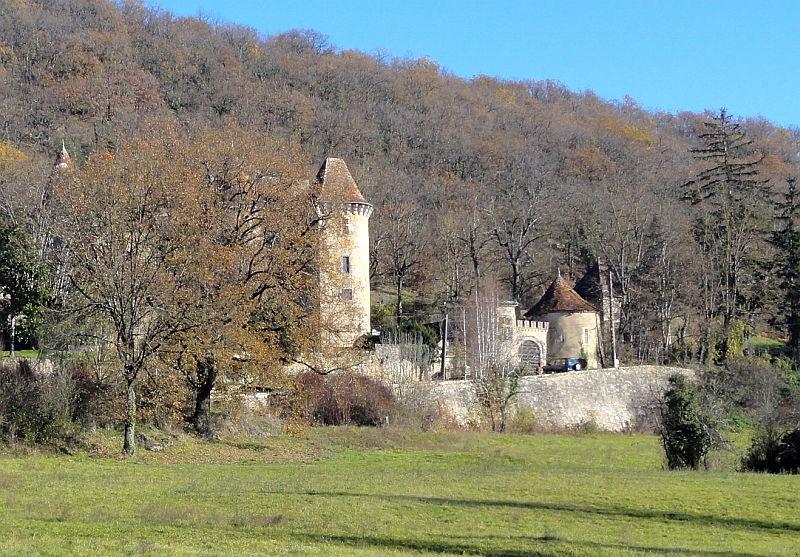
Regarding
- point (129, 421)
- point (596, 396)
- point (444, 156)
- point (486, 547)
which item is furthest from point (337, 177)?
point (444, 156)

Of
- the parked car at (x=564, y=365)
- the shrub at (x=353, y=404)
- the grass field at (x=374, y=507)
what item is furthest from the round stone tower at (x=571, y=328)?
the grass field at (x=374, y=507)

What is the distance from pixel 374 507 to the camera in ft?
48.9

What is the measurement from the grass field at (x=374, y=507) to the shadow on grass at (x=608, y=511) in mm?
35

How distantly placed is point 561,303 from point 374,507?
39.4m

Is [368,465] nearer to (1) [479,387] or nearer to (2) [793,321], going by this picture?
(1) [479,387]

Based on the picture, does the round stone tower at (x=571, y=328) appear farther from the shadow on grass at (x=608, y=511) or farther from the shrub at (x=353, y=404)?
the shadow on grass at (x=608, y=511)

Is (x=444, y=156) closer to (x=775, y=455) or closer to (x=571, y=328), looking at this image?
(x=571, y=328)

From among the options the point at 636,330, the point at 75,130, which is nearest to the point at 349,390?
the point at 636,330

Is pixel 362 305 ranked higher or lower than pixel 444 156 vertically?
lower

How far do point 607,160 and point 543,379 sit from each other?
68.8 meters

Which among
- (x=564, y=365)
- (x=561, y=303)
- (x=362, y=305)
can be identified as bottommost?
(x=564, y=365)

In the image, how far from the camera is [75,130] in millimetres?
72250

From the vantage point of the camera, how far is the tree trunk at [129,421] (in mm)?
22562

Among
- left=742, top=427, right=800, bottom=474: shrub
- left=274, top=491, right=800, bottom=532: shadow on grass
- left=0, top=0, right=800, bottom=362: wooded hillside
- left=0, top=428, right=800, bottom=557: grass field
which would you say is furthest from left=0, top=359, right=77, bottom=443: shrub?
left=742, top=427, right=800, bottom=474: shrub
